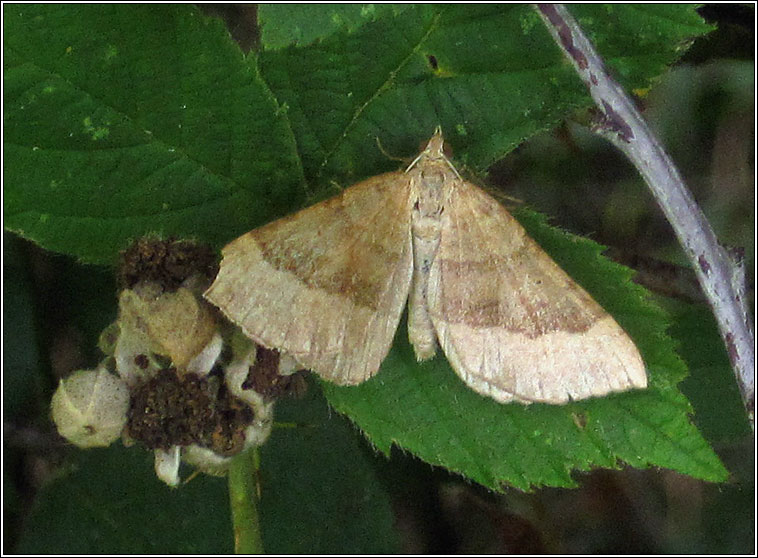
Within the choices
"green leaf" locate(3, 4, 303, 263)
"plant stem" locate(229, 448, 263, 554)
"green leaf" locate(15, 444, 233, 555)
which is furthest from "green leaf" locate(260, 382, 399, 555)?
"green leaf" locate(3, 4, 303, 263)

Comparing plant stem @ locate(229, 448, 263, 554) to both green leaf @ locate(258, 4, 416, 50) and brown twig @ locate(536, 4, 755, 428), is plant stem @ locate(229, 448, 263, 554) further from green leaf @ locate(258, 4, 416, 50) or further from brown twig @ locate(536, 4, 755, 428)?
brown twig @ locate(536, 4, 755, 428)

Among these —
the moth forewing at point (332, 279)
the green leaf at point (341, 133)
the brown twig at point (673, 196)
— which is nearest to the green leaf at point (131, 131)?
the green leaf at point (341, 133)

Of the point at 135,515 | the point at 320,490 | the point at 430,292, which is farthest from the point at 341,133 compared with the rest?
the point at 135,515

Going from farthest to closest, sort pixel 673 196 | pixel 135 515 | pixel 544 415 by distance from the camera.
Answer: pixel 135 515
pixel 544 415
pixel 673 196

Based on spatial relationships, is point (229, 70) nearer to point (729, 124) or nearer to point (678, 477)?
point (729, 124)

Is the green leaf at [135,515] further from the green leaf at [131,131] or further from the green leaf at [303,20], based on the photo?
the green leaf at [303,20]

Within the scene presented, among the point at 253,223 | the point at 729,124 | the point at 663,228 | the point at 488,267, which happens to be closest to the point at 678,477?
the point at 663,228

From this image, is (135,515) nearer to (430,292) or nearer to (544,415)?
(430,292)
